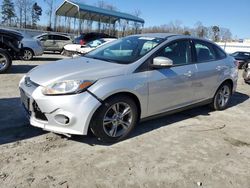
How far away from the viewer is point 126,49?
195 inches

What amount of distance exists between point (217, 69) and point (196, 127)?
143 cm

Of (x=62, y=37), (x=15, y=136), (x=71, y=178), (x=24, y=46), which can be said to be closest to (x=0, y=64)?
(x=24, y=46)

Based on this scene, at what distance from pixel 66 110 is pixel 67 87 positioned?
30 centimetres

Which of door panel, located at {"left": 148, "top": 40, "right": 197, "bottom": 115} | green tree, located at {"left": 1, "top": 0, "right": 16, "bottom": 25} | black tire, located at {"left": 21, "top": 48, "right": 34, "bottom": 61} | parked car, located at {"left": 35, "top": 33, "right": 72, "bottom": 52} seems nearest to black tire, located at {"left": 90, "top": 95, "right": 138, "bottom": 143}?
door panel, located at {"left": 148, "top": 40, "right": 197, "bottom": 115}

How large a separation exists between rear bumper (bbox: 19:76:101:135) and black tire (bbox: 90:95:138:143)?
12 centimetres

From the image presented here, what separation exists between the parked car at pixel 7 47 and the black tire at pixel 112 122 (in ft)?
22.1

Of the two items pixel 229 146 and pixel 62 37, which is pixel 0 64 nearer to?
pixel 229 146

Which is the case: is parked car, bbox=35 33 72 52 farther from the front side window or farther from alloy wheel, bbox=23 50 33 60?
the front side window

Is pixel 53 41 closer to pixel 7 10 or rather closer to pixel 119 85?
pixel 119 85

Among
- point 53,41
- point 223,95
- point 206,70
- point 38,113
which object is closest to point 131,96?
point 38,113

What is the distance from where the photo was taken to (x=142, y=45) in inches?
193

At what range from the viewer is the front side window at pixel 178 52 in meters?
4.90

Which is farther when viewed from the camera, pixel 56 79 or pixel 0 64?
pixel 0 64

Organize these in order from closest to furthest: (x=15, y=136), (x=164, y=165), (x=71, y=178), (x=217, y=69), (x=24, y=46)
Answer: (x=71, y=178) < (x=164, y=165) < (x=15, y=136) < (x=217, y=69) < (x=24, y=46)
